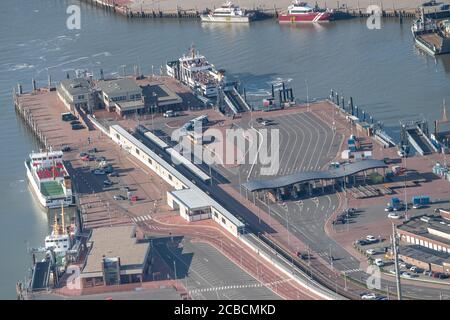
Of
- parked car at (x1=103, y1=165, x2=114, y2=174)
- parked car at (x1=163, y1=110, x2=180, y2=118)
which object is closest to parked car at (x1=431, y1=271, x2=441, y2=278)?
parked car at (x1=103, y1=165, x2=114, y2=174)

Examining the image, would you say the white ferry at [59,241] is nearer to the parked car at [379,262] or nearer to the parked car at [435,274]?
the parked car at [379,262]

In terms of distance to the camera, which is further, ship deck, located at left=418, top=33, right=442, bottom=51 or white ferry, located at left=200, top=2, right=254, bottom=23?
white ferry, located at left=200, top=2, right=254, bottom=23

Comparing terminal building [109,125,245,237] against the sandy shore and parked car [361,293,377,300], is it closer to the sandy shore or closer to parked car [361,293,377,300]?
parked car [361,293,377,300]

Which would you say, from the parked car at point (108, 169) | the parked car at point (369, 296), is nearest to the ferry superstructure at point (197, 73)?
the parked car at point (108, 169)

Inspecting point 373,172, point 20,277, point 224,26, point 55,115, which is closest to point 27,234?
point 20,277

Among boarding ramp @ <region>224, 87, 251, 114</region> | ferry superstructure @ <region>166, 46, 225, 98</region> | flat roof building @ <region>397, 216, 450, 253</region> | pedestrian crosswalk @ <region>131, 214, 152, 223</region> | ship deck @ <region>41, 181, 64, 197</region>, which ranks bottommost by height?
ship deck @ <region>41, 181, 64, 197</region>
